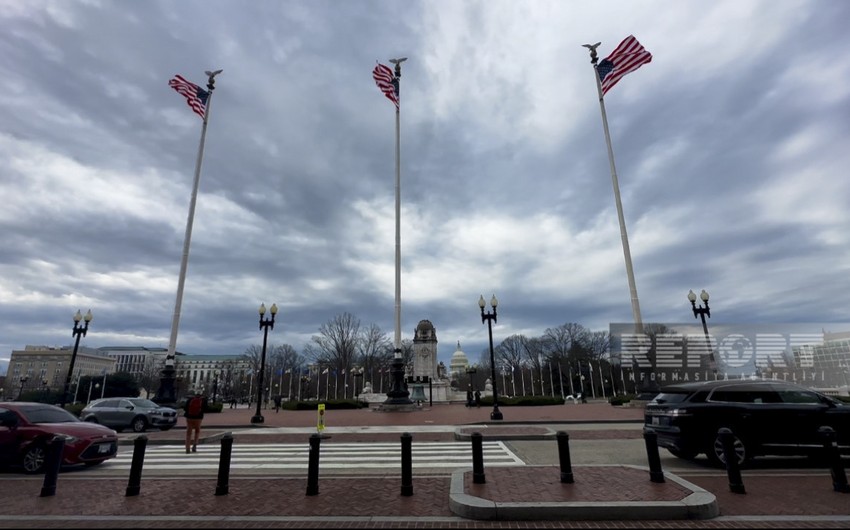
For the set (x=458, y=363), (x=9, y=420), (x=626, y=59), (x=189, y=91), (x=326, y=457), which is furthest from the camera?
(x=458, y=363)

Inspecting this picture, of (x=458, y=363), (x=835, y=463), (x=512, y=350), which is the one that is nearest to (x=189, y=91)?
(x=835, y=463)

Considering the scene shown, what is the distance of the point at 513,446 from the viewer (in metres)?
13.5

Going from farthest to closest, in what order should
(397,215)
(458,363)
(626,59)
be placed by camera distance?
(458,363), (397,215), (626,59)

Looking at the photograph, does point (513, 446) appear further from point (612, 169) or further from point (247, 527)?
point (612, 169)

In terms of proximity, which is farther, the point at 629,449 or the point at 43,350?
the point at 43,350

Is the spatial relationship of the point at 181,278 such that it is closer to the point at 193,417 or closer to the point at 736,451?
the point at 193,417

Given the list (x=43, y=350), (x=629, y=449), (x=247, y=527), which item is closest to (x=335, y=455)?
(x=247, y=527)

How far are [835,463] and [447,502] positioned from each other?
6.47 m

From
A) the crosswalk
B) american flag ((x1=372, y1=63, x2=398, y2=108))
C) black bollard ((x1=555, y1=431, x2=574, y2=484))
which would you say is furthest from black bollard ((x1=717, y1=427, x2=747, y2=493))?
american flag ((x1=372, y1=63, x2=398, y2=108))

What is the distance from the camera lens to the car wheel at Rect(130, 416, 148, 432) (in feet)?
64.2

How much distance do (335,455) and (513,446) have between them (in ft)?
17.8

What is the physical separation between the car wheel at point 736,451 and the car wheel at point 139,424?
2161 centimetres

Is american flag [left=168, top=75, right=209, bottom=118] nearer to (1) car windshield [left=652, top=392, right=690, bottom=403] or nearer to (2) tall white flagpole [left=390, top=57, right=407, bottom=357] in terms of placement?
(2) tall white flagpole [left=390, top=57, right=407, bottom=357]

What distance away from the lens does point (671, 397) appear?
393 inches
